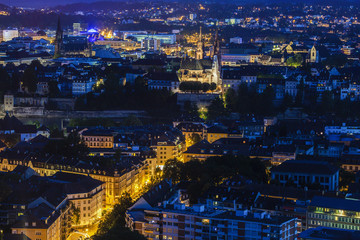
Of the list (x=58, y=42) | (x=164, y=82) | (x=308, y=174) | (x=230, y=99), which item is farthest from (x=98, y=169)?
(x=58, y=42)

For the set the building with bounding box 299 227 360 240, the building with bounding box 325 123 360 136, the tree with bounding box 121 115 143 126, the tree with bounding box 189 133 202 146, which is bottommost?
the tree with bounding box 121 115 143 126

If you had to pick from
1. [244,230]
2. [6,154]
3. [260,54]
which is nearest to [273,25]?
[260,54]

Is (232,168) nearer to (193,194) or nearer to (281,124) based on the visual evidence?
(193,194)

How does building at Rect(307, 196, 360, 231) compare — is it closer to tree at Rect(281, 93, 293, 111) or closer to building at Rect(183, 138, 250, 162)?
building at Rect(183, 138, 250, 162)

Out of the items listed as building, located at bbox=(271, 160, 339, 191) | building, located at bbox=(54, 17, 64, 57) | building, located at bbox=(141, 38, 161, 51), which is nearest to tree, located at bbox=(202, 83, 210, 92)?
building, located at bbox=(271, 160, 339, 191)

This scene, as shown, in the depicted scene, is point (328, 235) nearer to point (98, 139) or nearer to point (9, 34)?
point (98, 139)

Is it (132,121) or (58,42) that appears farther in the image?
(58,42)
